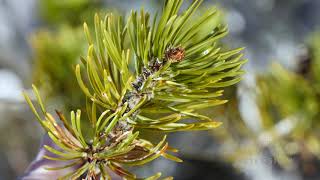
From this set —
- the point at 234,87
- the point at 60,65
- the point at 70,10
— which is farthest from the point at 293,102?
the point at 70,10

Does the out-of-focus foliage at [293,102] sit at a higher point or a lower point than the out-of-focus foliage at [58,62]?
lower

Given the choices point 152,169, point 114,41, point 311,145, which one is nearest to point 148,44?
point 114,41

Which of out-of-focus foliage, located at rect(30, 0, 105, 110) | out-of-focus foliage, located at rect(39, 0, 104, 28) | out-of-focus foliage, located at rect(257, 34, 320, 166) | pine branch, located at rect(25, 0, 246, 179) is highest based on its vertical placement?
out-of-focus foliage, located at rect(39, 0, 104, 28)

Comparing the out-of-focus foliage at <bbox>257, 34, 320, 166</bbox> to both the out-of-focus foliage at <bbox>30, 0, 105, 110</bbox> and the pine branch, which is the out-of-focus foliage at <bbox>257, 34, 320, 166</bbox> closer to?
the out-of-focus foliage at <bbox>30, 0, 105, 110</bbox>

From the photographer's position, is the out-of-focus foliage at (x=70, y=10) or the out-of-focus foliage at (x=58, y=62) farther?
the out-of-focus foliage at (x=70, y=10)

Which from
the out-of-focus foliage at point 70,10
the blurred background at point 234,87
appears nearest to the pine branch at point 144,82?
the blurred background at point 234,87

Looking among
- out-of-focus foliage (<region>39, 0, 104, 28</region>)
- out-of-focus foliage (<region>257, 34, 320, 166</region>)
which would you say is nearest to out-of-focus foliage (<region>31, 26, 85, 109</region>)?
out-of-focus foliage (<region>39, 0, 104, 28</region>)

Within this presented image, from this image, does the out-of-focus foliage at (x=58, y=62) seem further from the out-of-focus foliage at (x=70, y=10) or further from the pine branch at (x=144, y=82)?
the pine branch at (x=144, y=82)

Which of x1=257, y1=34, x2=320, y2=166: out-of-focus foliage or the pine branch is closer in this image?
the pine branch

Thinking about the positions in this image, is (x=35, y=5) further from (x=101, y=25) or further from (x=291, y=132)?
(x=101, y=25)
